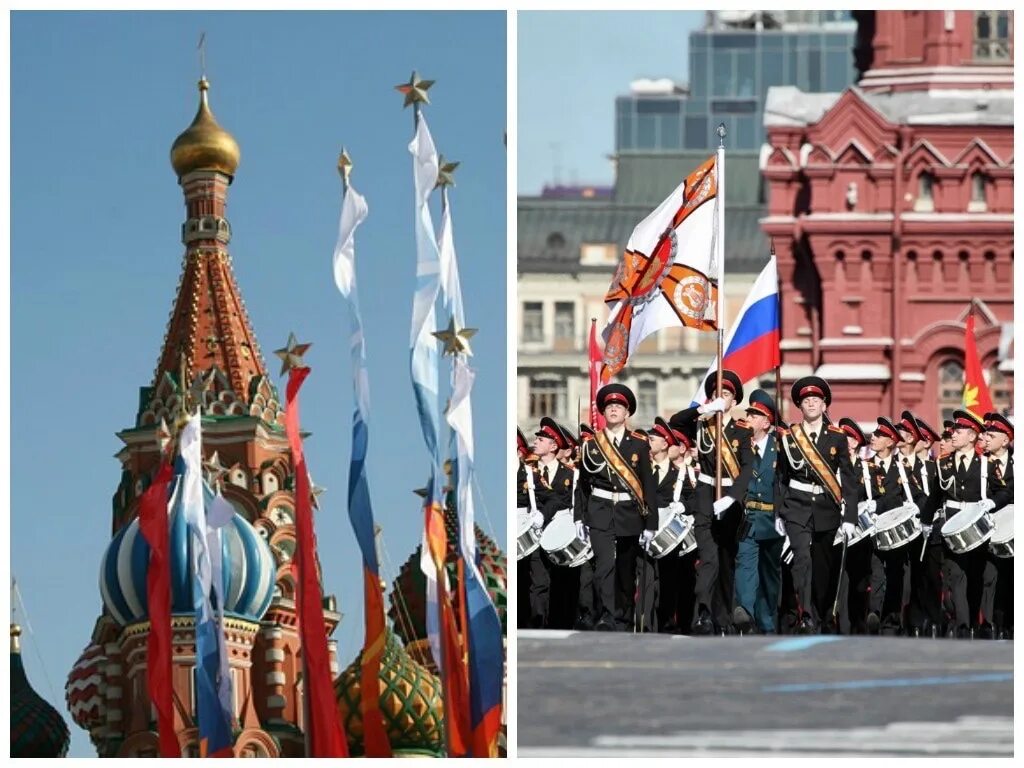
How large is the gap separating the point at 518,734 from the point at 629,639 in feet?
2.35

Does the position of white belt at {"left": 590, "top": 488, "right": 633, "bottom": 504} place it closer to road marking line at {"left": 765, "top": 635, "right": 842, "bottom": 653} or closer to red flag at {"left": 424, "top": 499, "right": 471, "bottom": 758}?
red flag at {"left": 424, "top": 499, "right": 471, "bottom": 758}

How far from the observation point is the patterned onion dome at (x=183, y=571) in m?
15.5

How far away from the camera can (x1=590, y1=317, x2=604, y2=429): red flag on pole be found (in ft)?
51.1

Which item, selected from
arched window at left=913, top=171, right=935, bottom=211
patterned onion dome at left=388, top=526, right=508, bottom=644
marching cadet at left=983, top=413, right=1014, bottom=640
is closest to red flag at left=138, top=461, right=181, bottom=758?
patterned onion dome at left=388, top=526, right=508, bottom=644

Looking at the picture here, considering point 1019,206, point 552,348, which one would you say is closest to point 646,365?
point 552,348

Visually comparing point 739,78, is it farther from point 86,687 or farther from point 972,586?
point 86,687

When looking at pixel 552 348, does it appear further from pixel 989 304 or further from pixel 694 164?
pixel 989 304

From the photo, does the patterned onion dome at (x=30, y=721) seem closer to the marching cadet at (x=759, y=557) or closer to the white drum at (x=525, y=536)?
the white drum at (x=525, y=536)

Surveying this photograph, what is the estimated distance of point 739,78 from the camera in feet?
64.6

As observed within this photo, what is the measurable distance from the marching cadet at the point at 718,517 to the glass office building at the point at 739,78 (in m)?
3.47

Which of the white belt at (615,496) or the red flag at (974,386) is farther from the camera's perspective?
the red flag at (974,386)

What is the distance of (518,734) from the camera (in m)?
14.7

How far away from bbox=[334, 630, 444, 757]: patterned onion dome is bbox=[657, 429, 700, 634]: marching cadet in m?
1.09

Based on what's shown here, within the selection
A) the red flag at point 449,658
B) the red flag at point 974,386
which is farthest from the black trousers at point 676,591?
the red flag at point 974,386
